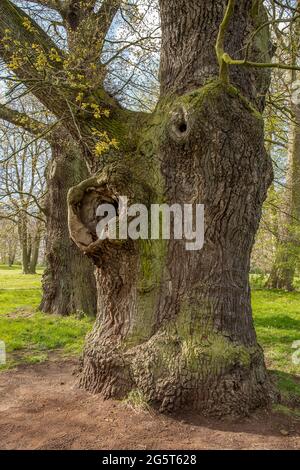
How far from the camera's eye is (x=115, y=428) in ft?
11.5

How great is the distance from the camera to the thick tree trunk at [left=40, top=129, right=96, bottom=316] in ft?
29.9

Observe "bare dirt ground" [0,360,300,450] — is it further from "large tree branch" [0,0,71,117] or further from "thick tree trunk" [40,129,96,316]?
"thick tree trunk" [40,129,96,316]

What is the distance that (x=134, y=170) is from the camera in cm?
432

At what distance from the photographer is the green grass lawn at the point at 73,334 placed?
5.71 meters

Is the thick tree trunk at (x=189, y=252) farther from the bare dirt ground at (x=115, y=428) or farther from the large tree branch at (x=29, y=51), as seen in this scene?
the large tree branch at (x=29, y=51)

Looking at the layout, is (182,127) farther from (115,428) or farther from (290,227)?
(290,227)

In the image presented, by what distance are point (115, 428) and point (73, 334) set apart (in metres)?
4.20

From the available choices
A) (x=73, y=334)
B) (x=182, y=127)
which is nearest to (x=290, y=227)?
(x=73, y=334)

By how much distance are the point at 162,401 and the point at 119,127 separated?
295 centimetres

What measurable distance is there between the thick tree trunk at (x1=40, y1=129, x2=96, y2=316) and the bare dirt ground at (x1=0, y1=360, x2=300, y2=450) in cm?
479

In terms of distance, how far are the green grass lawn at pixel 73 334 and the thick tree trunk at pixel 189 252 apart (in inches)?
48.7

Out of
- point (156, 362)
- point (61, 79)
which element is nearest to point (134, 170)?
point (61, 79)

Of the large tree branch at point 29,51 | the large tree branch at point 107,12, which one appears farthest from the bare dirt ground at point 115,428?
the large tree branch at point 107,12

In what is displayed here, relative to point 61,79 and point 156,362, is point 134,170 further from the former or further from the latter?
point 156,362
